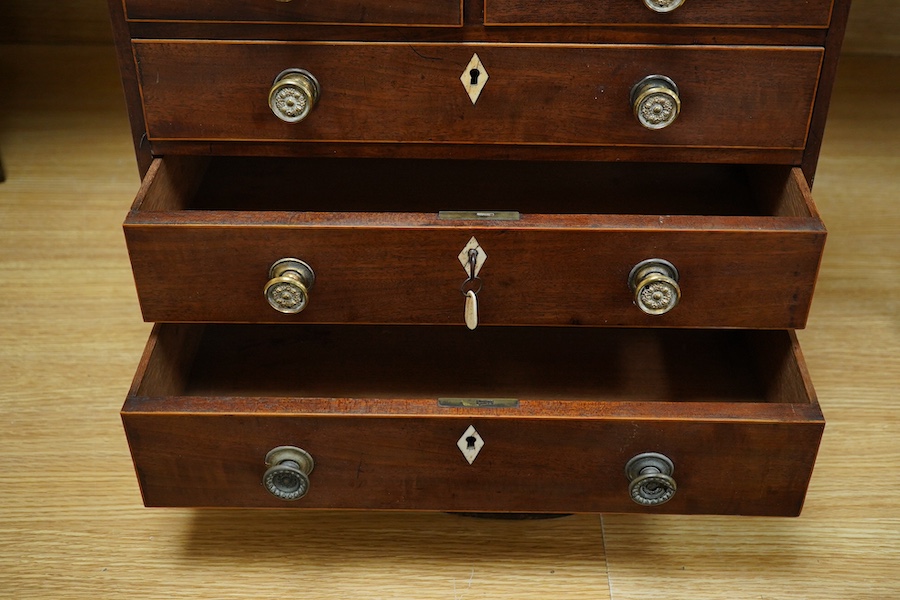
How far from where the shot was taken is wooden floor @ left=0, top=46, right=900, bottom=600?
3.41 ft

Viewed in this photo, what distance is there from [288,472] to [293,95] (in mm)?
315

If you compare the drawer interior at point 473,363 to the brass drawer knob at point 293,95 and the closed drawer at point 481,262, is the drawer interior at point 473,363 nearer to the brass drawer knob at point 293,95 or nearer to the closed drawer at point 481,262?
the closed drawer at point 481,262

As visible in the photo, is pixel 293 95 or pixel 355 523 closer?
pixel 293 95

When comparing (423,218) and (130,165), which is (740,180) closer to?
(423,218)

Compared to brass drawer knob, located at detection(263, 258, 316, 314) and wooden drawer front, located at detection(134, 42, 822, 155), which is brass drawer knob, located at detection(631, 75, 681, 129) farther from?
brass drawer knob, located at detection(263, 258, 316, 314)

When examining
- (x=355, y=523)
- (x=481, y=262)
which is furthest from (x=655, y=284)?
(x=355, y=523)

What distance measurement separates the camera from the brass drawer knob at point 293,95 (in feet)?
2.98

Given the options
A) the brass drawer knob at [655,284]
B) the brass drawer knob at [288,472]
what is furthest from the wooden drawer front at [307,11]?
the brass drawer knob at [288,472]

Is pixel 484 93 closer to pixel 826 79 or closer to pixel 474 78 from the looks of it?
pixel 474 78

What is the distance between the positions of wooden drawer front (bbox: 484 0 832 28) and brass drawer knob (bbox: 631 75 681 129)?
2.0 inches

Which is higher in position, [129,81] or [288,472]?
[129,81]

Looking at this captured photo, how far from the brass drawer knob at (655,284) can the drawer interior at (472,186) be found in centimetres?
19

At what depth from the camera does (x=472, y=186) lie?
113cm

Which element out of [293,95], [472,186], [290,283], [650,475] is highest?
[472,186]
